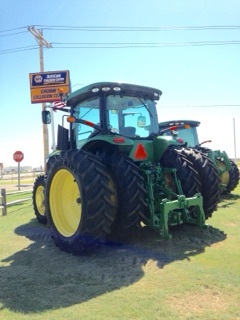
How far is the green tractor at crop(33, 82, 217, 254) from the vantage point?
4406 millimetres

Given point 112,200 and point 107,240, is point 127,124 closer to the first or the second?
point 112,200

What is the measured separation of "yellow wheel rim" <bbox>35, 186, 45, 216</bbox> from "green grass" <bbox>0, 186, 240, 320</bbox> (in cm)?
159

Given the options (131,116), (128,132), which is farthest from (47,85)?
(128,132)

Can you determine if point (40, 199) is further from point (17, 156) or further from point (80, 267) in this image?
point (17, 156)

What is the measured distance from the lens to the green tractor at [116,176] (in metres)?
4.41

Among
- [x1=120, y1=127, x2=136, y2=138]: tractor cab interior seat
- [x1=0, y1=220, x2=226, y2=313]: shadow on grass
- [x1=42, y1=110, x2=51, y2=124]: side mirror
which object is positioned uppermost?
[x1=42, y1=110, x2=51, y2=124]: side mirror

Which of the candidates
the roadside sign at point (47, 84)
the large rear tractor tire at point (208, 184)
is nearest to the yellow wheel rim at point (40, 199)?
the large rear tractor tire at point (208, 184)

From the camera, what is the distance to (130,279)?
3578 mm

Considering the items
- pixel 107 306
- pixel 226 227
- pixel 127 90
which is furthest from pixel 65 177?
pixel 226 227

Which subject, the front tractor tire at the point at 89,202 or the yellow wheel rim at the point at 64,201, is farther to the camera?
the yellow wheel rim at the point at 64,201

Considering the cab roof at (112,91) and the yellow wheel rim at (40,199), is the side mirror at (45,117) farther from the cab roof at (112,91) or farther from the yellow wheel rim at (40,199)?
the yellow wheel rim at (40,199)

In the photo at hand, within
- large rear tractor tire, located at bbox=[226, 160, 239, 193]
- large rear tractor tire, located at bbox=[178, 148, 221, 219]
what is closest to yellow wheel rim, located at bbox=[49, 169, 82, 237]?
large rear tractor tire, located at bbox=[178, 148, 221, 219]

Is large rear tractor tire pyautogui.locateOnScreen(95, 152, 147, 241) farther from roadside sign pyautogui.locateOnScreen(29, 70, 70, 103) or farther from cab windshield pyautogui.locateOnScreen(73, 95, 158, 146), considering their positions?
roadside sign pyautogui.locateOnScreen(29, 70, 70, 103)

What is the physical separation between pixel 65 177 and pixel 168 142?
183 centimetres
